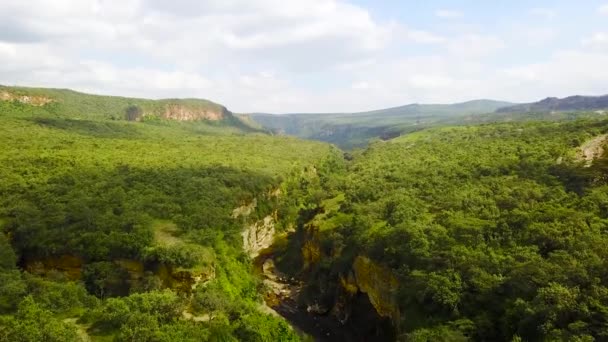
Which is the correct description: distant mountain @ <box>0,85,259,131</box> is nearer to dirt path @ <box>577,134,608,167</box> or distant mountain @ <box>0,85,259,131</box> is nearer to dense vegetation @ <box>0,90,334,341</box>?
dense vegetation @ <box>0,90,334,341</box>

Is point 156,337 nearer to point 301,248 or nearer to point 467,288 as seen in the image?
point 467,288

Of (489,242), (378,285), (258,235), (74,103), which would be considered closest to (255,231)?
(258,235)

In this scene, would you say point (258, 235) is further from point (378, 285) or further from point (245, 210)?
point (378, 285)

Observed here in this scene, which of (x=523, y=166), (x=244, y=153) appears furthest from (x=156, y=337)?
(x=244, y=153)

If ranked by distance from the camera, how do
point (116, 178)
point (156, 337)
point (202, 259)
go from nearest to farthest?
point (156, 337) < point (202, 259) < point (116, 178)

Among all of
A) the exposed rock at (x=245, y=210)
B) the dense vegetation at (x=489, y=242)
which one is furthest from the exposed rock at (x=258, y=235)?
the dense vegetation at (x=489, y=242)

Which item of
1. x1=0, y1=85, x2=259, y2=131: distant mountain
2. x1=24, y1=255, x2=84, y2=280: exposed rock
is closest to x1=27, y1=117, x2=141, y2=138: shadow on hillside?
x1=0, y1=85, x2=259, y2=131: distant mountain

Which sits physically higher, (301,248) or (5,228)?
(5,228)
